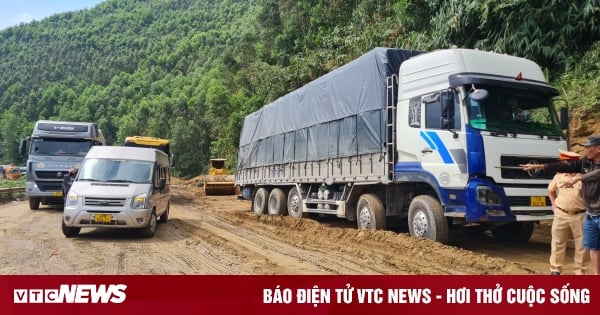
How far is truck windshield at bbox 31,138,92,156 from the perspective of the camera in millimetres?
15508

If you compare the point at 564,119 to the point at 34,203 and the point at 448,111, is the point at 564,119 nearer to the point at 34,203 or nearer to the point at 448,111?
the point at 448,111

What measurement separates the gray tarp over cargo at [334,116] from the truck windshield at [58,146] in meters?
6.15

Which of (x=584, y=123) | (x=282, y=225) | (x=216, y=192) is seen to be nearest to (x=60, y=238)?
(x=282, y=225)

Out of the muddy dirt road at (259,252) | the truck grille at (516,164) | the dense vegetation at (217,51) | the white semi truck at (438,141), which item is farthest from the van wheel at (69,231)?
the dense vegetation at (217,51)

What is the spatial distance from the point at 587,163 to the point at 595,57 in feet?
30.2

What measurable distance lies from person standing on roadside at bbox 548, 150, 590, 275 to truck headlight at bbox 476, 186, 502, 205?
4.48ft

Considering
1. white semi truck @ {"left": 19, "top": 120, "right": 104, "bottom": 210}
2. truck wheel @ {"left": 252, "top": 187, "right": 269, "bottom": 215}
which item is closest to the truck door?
truck wheel @ {"left": 252, "top": 187, "right": 269, "bottom": 215}

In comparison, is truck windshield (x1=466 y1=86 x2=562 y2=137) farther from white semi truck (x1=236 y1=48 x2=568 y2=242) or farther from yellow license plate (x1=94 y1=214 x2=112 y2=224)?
yellow license plate (x1=94 y1=214 x2=112 y2=224)

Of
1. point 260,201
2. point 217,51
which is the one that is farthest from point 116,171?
point 217,51

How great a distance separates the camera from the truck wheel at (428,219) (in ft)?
25.0

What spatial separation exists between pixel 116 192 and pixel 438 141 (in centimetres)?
638

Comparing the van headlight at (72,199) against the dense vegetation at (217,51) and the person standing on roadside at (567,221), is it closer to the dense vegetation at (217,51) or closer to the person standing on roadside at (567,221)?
the person standing on roadside at (567,221)

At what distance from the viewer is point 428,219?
7.79m

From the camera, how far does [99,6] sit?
15912 cm
